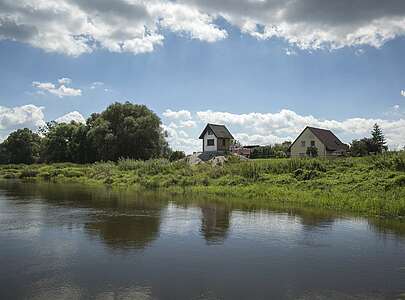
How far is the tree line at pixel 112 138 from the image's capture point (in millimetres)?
63781

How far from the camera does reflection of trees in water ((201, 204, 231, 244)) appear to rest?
48.8ft

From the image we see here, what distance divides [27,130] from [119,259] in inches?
3877

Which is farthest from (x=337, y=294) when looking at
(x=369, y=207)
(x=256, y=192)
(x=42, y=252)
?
(x=256, y=192)

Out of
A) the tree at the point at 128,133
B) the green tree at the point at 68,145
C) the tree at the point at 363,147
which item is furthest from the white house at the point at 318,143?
the green tree at the point at 68,145

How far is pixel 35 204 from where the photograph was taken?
24562 millimetres

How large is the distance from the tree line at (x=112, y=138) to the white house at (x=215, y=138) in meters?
5.41

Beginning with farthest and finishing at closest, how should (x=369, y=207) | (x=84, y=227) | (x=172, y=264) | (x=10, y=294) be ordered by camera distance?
(x=369, y=207) → (x=84, y=227) → (x=172, y=264) → (x=10, y=294)

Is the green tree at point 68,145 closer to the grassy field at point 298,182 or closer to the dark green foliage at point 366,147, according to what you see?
the grassy field at point 298,182

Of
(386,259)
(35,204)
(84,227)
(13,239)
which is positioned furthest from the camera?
(35,204)

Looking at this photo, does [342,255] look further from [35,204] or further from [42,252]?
[35,204]

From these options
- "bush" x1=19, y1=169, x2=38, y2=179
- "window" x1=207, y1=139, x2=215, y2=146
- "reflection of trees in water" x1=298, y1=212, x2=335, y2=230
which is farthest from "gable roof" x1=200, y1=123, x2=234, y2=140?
"reflection of trees in water" x1=298, y1=212, x2=335, y2=230

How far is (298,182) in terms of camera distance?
29016mm

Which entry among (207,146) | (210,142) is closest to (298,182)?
(210,142)

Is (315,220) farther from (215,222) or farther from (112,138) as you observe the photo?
(112,138)
